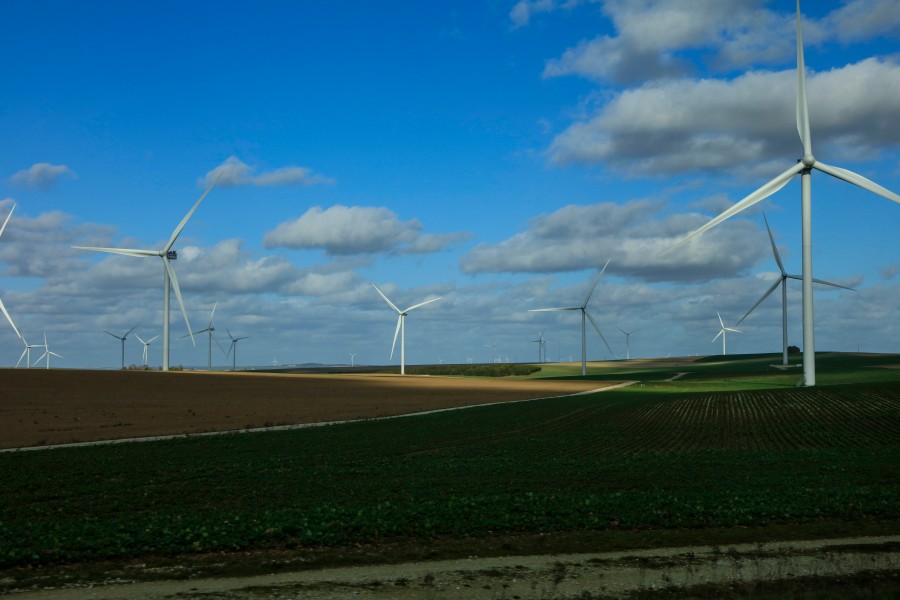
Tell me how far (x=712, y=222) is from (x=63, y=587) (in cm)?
5411

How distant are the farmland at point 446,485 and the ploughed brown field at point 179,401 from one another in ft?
27.3

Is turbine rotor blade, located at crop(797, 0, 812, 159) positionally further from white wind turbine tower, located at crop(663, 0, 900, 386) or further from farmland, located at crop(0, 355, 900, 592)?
farmland, located at crop(0, 355, 900, 592)

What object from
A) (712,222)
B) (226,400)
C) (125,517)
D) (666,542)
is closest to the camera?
(666,542)

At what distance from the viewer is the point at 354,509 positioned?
2142 cm

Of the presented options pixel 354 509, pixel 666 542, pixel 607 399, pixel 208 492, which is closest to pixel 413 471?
pixel 208 492

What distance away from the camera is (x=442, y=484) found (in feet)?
89.2

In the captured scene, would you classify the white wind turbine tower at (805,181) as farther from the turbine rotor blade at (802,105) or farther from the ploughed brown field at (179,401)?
the ploughed brown field at (179,401)

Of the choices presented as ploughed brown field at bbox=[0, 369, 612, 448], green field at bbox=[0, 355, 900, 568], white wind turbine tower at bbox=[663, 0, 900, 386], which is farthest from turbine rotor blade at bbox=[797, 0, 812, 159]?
ploughed brown field at bbox=[0, 369, 612, 448]

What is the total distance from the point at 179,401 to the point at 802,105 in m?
57.7

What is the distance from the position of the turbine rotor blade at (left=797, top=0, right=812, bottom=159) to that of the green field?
25.0 metres

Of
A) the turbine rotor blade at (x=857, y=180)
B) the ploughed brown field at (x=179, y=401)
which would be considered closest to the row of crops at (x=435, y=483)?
the ploughed brown field at (x=179, y=401)

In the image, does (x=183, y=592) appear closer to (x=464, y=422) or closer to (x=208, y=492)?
(x=208, y=492)

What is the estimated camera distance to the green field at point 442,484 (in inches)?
749

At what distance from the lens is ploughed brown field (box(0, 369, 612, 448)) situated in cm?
5197
